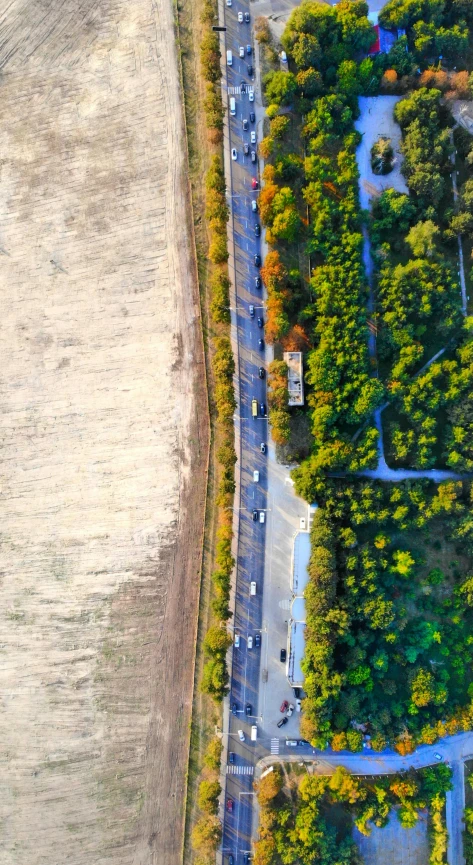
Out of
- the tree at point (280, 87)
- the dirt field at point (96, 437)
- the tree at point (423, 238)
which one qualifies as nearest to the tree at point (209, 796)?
the dirt field at point (96, 437)

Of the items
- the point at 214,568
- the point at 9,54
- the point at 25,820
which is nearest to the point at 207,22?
the point at 9,54

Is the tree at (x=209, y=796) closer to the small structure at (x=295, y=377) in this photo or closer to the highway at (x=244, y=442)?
the highway at (x=244, y=442)

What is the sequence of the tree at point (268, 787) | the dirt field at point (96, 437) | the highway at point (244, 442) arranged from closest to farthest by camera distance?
the tree at point (268, 787) → the highway at point (244, 442) → the dirt field at point (96, 437)

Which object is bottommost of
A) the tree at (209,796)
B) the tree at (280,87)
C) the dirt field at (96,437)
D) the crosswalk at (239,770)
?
the tree at (209,796)

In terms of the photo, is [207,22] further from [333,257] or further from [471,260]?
[471,260]

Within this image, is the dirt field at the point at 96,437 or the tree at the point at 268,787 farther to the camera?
the dirt field at the point at 96,437

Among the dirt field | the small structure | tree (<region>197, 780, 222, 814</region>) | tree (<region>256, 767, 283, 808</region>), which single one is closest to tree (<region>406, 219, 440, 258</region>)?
the small structure

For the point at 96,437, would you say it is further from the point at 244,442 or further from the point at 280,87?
the point at 280,87

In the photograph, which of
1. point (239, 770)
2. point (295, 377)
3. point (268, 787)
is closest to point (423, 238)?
point (295, 377)
